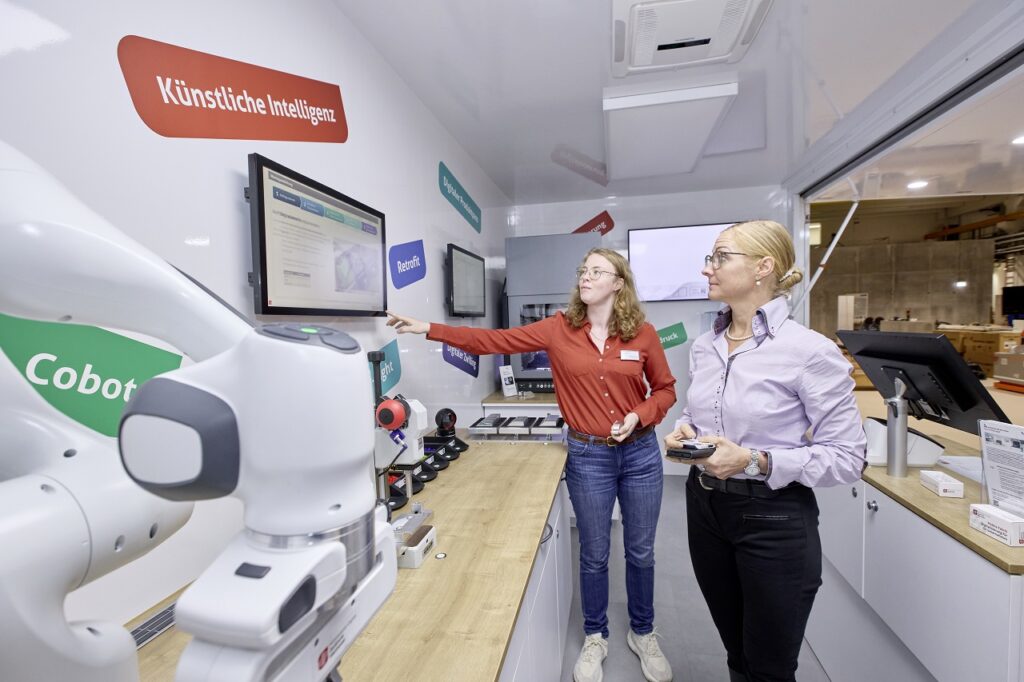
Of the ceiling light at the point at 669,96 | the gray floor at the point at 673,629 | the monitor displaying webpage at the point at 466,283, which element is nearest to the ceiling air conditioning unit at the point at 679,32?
the ceiling light at the point at 669,96

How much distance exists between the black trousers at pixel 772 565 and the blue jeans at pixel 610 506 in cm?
52

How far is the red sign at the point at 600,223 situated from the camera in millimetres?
4434

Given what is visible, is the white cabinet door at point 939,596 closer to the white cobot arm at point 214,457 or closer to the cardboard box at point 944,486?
the cardboard box at point 944,486

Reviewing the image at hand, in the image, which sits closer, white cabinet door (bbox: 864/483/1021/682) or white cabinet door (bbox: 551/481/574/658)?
white cabinet door (bbox: 864/483/1021/682)

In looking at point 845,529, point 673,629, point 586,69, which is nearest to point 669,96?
point 586,69

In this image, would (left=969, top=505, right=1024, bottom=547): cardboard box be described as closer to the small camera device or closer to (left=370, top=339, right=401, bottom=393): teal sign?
the small camera device

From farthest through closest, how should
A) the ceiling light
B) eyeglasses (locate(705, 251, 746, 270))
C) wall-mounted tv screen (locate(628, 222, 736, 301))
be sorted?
wall-mounted tv screen (locate(628, 222, 736, 301))
the ceiling light
eyeglasses (locate(705, 251, 746, 270))

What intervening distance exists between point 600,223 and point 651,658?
11.8 ft

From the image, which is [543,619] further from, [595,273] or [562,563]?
[595,273]

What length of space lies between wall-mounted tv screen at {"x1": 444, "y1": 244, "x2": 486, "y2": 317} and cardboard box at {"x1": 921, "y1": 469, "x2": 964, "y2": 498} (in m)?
2.26

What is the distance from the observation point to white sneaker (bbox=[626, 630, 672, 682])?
184cm

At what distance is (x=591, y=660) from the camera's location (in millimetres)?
1875

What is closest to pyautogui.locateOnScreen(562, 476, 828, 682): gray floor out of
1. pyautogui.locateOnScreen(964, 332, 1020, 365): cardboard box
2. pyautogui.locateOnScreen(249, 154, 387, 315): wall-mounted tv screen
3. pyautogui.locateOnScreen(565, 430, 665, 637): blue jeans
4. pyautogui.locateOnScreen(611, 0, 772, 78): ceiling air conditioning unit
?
pyautogui.locateOnScreen(565, 430, 665, 637): blue jeans

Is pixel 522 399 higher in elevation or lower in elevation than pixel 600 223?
lower
